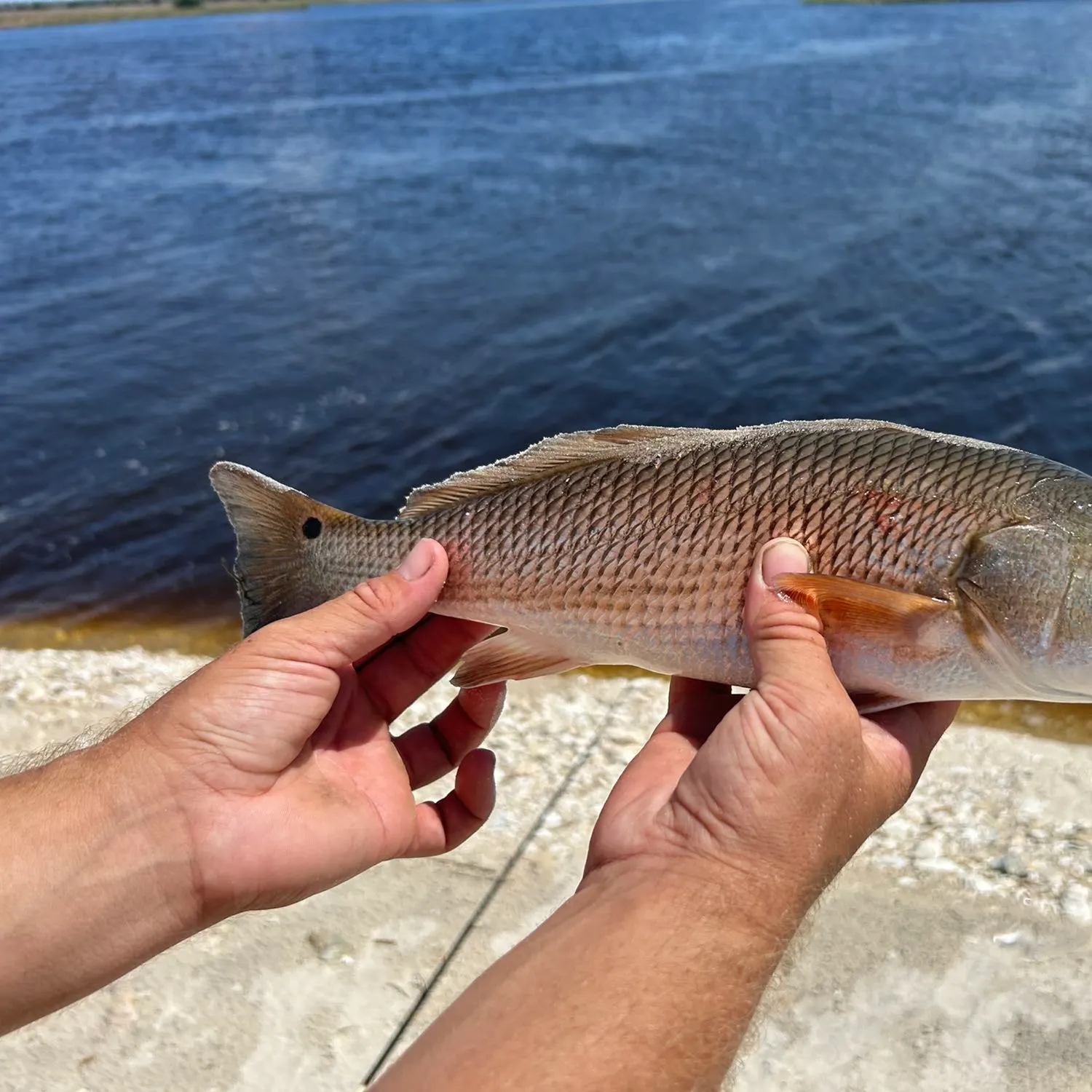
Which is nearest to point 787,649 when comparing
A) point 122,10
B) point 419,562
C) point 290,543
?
point 419,562

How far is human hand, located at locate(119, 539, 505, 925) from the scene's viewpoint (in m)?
3.28

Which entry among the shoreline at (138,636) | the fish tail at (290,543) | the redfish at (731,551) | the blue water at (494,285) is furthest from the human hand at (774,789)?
the blue water at (494,285)

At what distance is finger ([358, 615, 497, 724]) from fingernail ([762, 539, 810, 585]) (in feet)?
4.34

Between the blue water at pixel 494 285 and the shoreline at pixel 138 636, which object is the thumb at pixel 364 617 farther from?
the blue water at pixel 494 285

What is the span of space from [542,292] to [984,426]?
787 cm

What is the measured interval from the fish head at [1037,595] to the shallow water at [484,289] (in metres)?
7.05

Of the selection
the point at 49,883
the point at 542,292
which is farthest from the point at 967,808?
the point at 542,292

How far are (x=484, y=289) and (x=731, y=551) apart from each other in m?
15.6

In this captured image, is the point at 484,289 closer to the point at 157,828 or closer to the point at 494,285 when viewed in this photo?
the point at 494,285

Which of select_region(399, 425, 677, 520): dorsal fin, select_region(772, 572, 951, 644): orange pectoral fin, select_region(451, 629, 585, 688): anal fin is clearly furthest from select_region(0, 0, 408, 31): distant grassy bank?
select_region(772, 572, 951, 644): orange pectoral fin

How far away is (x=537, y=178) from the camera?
24984mm

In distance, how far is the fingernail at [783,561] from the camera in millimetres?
3137

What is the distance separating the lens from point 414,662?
4.13 m

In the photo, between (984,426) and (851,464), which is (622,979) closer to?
(851,464)
